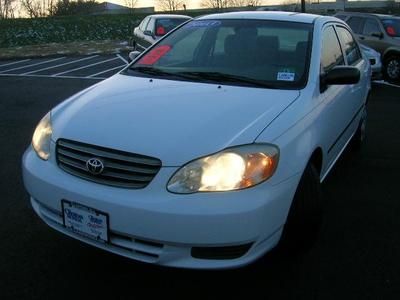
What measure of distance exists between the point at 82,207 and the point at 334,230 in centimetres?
195

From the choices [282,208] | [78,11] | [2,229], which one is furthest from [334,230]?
[78,11]

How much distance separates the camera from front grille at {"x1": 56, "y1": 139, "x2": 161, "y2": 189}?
255 cm

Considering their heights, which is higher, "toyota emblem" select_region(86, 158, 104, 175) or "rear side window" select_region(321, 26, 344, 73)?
"rear side window" select_region(321, 26, 344, 73)

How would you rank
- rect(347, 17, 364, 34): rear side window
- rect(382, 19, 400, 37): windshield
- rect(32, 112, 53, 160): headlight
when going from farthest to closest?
rect(347, 17, 364, 34): rear side window < rect(382, 19, 400, 37): windshield < rect(32, 112, 53, 160): headlight

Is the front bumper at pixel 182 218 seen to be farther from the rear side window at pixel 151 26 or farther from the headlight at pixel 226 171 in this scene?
the rear side window at pixel 151 26

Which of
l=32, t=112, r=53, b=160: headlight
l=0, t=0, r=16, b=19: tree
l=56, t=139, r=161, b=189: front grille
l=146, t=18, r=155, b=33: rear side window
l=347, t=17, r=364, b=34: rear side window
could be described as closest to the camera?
l=56, t=139, r=161, b=189: front grille

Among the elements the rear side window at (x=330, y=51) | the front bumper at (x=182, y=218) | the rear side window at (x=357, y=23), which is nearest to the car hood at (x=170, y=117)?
the front bumper at (x=182, y=218)

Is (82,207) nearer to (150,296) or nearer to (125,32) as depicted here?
(150,296)

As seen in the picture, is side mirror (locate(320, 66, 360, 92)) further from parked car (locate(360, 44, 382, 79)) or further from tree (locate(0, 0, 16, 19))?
tree (locate(0, 0, 16, 19))

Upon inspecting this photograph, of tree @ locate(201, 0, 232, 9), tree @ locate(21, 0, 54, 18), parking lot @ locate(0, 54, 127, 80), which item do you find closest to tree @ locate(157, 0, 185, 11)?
tree @ locate(201, 0, 232, 9)

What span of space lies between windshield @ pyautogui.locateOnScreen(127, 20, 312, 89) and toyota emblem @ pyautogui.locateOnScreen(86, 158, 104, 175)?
46.4 inches

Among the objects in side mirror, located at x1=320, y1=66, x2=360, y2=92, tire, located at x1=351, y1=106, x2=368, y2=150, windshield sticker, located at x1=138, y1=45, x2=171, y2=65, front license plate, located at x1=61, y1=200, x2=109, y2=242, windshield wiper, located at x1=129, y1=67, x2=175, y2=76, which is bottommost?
tire, located at x1=351, y1=106, x2=368, y2=150

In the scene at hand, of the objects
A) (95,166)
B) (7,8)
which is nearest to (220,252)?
(95,166)

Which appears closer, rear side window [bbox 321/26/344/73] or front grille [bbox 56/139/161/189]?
A: front grille [bbox 56/139/161/189]
